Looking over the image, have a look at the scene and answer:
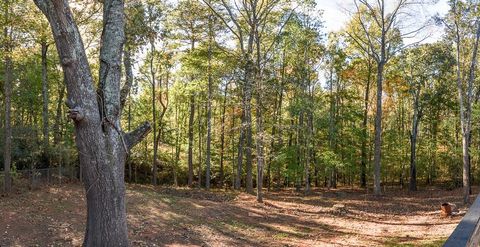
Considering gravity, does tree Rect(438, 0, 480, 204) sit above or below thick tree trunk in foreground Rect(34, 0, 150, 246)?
above

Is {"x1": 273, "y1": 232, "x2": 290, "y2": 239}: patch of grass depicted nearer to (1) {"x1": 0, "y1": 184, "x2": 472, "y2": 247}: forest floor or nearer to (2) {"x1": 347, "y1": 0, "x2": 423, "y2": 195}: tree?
(1) {"x1": 0, "y1": 184, "x2": 472, "y2": 247}: forest floor

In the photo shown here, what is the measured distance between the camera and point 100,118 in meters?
5.69

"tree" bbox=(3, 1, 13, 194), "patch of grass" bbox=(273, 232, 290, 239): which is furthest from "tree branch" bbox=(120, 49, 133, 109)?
"tree" bbox=(3, 1, 13, 194)

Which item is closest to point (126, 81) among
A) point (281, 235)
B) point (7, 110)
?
point (281, 235)

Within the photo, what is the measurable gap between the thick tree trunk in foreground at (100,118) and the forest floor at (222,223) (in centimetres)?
345

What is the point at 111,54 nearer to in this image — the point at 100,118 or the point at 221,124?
the point at 100,118

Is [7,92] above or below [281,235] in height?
above

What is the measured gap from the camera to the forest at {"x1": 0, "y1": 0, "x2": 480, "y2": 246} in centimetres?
595

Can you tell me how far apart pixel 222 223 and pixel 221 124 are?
10997mm

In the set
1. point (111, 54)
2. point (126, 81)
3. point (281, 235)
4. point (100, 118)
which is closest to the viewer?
point (100, 118)

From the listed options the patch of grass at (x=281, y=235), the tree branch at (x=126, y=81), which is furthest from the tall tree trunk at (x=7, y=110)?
the patch of grass at (x=281, y=235)

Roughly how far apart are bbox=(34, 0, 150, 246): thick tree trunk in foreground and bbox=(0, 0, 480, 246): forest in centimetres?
2

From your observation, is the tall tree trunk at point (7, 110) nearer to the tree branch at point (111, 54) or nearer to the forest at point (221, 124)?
the forest at point (221, 124)

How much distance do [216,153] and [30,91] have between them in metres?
13.9
